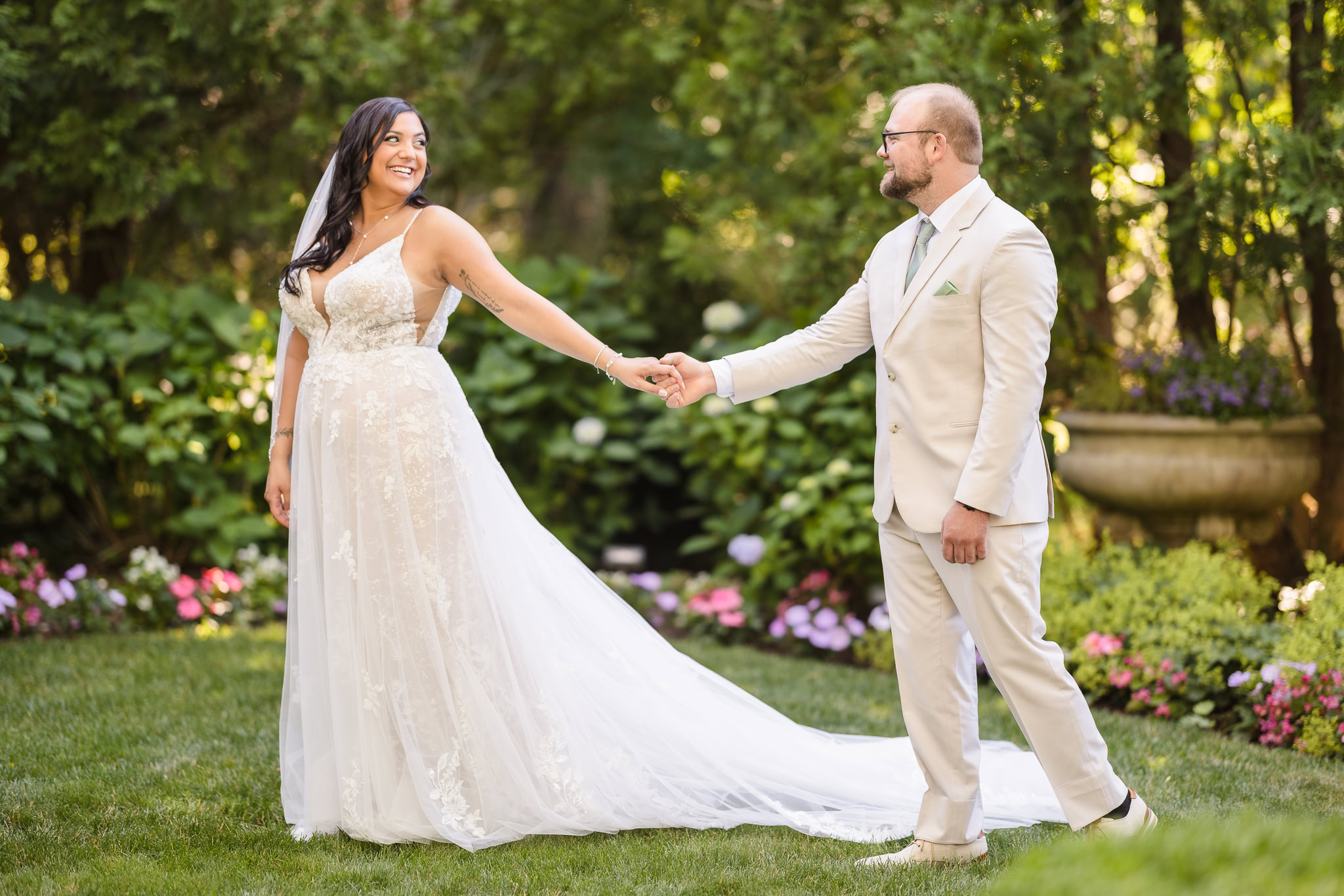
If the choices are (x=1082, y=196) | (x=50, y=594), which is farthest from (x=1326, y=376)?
(x=50, y=594)

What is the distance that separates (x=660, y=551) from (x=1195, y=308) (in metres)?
3.95

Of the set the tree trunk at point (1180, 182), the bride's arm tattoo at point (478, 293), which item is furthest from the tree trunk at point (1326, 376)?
the bride's arm tattoo at point (478, 293)

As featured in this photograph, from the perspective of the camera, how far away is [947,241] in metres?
2.80

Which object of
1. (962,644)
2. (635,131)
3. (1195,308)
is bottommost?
(962,644)

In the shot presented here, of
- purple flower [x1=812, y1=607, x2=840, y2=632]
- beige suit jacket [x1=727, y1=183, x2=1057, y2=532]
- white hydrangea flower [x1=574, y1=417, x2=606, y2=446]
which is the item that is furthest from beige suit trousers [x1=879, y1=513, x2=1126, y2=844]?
white hydrangea flower [x1=574, y1=417, x2=606, y2=446]

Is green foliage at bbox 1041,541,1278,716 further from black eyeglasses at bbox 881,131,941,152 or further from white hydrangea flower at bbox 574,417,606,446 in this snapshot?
white hydrangea flower at bbox 574,417,606,446

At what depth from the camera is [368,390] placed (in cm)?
326

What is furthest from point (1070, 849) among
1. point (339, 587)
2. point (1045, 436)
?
point (1045, 436)

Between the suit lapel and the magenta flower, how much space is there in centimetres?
362

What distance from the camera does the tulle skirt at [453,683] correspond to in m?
3.17

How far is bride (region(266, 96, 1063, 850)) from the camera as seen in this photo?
3180 millimetres

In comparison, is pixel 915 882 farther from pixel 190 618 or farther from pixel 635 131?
pixel 635 131

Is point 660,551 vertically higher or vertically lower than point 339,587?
lower

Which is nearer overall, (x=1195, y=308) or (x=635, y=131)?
(x=1195, y=308)
